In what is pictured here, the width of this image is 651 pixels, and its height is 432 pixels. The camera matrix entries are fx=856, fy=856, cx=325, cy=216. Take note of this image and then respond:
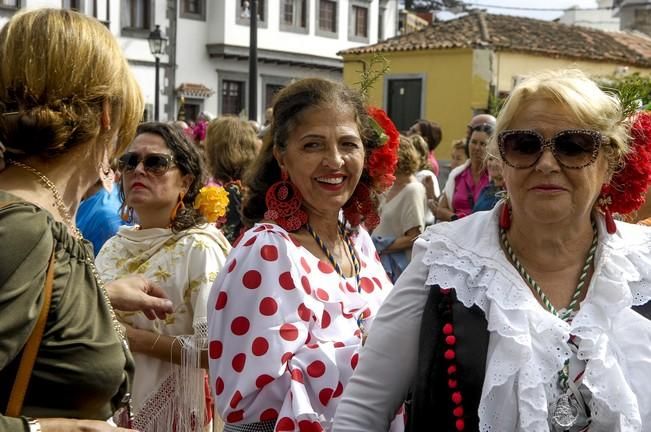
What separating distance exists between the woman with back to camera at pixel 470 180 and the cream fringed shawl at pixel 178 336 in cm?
388

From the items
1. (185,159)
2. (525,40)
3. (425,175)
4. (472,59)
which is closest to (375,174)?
(185,159)

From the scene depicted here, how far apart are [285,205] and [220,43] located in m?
27.8

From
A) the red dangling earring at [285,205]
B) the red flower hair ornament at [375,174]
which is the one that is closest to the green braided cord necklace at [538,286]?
the red dangling earring at [285,205]

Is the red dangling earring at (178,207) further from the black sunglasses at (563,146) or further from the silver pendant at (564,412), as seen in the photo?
the silver pendant at (564,412)

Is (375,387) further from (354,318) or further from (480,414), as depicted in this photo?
(354,318)

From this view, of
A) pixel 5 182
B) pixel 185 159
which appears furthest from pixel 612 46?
pixel 5 182

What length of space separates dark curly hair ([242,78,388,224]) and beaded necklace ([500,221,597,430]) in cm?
89

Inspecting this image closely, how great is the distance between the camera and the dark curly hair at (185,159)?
3814 mm

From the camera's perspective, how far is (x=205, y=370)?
11.7 feet

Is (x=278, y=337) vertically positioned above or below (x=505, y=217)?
below

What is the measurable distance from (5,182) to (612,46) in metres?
27.0

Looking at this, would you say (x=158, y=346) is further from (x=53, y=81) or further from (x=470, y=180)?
(x=470, y=180)

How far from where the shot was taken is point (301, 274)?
2807 mm

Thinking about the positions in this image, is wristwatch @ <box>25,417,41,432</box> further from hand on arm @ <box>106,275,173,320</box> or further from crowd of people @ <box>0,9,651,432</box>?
hand on arm @ <box>106,275,173,320</box>
